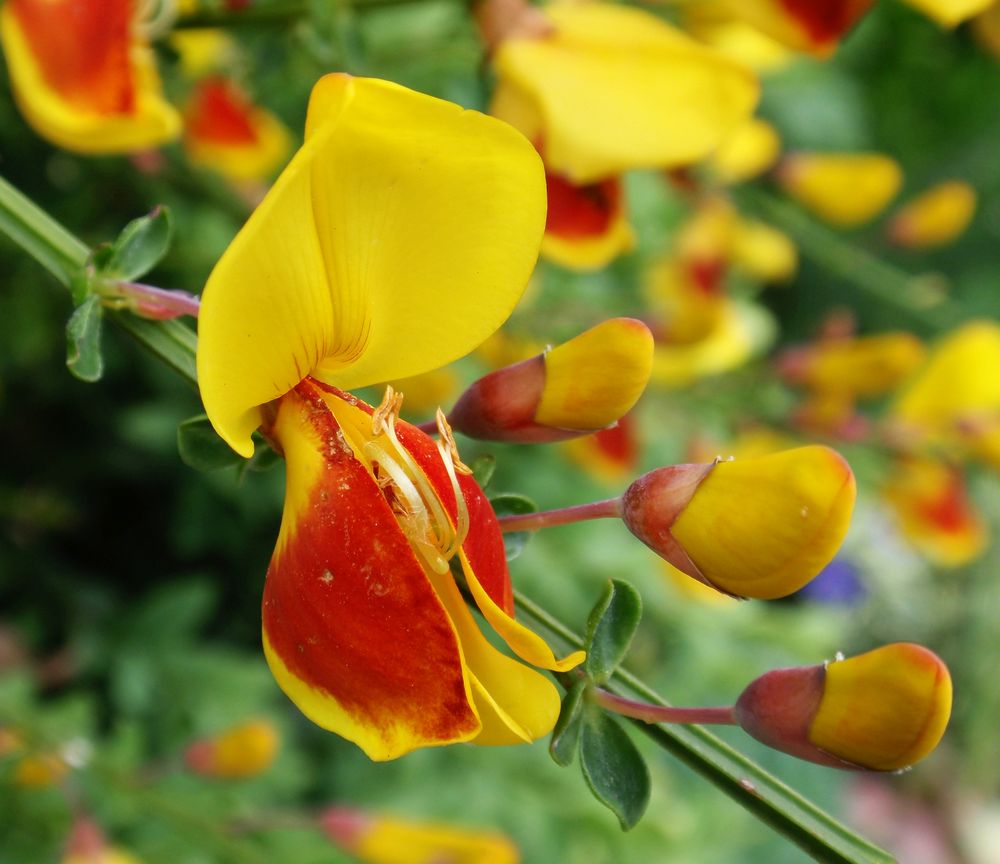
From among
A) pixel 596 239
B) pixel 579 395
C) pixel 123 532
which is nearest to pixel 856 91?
pixel 123 532

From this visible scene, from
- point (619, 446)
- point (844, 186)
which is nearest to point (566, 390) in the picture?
point (619, 446)

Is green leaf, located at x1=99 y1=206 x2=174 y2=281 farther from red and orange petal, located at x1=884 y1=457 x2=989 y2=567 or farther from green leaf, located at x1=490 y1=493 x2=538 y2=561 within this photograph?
red and orange petal, located at x1=884 y1=457 x2=989 y2=567

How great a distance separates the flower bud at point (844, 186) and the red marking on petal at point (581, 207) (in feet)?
2.02

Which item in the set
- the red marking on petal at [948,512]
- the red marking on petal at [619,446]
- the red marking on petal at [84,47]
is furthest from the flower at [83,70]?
the red marking on petal at [948,512]

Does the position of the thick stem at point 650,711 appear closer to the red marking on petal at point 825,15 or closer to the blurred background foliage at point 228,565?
the blurred background foliage at point 228,565

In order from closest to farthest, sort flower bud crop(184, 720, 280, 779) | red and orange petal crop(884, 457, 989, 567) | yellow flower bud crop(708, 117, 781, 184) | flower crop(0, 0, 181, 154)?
flower crop(0, 0, 181, 154) < flower bud crop(184, 720, 280, 779) < red and orange petal crop(884, 457, 989, 567) < yellow flower bud crop(708, 117, 781, 184)

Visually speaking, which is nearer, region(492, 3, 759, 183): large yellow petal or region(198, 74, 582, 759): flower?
region(198, 74, 582, 759): flower

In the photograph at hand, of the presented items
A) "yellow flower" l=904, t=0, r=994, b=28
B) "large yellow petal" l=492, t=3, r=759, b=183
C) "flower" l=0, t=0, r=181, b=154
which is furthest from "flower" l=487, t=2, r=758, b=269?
"flower" l=0, t=0, r=181, b=154

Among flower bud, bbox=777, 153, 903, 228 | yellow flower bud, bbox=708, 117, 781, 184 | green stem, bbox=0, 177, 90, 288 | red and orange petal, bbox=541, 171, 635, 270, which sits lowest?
yellow flower bud, bbox=708, 117, 781, 184

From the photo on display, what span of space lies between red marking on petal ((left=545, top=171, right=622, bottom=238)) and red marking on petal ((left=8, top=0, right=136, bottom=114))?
251 mm

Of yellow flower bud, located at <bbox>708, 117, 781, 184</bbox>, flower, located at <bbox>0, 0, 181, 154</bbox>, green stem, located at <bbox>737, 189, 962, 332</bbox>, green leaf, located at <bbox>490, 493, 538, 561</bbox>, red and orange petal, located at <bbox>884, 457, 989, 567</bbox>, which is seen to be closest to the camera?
green leaf, located at <bbox>490, 493, 538, 561</bbox>

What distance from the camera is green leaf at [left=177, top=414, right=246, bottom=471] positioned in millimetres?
426

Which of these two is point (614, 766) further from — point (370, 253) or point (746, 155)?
point (746, 155)

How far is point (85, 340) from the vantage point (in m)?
0.42
